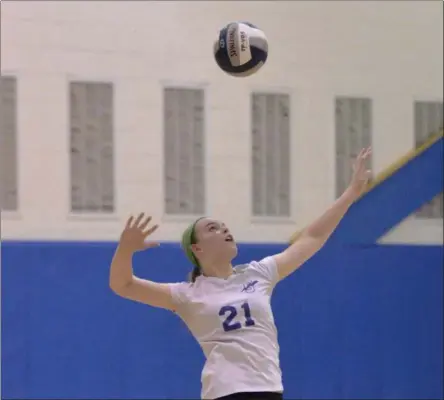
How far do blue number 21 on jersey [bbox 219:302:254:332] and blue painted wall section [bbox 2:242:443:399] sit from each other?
12.0 ft

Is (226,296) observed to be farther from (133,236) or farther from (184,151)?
(184,151)

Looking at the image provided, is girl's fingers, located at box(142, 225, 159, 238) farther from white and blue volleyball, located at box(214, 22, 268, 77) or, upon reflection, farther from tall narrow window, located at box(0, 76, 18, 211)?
tall narrow window, located at box(0, 76, 18, 211)

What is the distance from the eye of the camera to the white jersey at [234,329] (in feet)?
10.6

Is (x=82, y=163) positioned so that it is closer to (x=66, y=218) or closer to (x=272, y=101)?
(x=66, y=218)

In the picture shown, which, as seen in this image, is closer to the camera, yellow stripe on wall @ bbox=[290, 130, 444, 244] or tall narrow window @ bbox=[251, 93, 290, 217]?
tall narrow window @ bbox=[251, 93, 290, 217]

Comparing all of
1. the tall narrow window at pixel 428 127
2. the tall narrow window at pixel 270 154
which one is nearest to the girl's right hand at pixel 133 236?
the tall narrow window at pixel 270 154

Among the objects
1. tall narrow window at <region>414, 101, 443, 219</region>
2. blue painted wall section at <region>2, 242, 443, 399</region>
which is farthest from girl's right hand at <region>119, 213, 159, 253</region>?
tall narrow window at <region>414, 101, 443, 219</region>

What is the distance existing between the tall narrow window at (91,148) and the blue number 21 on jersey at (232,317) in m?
3.82

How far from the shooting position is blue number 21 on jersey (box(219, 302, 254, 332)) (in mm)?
3295

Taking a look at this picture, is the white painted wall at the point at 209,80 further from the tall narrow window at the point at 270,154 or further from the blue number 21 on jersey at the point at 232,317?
the blue number 21 on jersey at the point at 232,317

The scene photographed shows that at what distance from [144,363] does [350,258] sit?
198 cm

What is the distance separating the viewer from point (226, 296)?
3381mm

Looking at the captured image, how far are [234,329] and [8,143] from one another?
4.14m

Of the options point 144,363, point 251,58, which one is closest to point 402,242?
point 144,363
